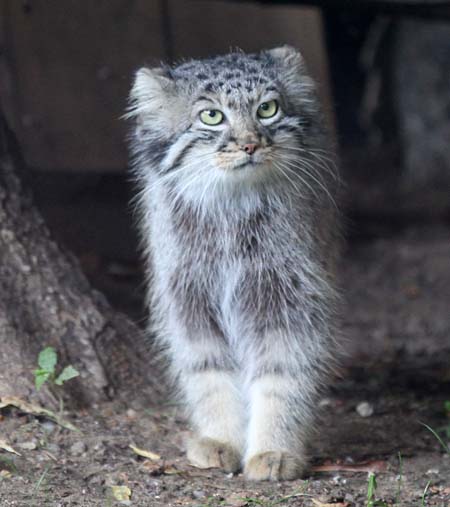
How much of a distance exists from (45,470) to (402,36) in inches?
255

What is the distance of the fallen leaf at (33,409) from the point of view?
3854mm

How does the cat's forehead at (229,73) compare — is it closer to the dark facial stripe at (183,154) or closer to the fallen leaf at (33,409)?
the dark facial stripe at (183,154)

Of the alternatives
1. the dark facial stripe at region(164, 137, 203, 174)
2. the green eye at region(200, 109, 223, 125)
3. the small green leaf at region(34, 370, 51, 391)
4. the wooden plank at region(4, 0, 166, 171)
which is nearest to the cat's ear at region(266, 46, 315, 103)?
the green eye at region(200, 109, 223, 125)

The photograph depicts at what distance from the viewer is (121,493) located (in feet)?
11.1

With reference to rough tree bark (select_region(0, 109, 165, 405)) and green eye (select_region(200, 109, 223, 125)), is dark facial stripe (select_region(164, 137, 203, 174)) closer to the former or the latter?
green eye (select_region(200, 109, 223, 125))

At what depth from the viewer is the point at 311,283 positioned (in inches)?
151

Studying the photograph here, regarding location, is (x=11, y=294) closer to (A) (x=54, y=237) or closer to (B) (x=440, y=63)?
(A) (x=54, y=237)

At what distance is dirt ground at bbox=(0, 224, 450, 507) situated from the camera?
3.40 metres

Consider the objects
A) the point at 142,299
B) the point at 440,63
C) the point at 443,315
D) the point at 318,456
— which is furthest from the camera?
the point at 440,63

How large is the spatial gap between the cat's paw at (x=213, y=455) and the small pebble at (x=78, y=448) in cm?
40

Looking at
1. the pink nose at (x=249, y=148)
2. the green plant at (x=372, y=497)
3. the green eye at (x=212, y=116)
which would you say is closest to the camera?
the green plant at (x=372, y=497)

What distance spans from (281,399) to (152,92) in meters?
1.28

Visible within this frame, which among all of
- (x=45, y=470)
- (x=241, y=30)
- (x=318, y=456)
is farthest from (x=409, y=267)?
(x=45, y=470)

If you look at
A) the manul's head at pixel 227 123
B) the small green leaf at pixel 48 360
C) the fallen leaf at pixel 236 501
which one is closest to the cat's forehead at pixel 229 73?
the manul's head at pixel 227 123
